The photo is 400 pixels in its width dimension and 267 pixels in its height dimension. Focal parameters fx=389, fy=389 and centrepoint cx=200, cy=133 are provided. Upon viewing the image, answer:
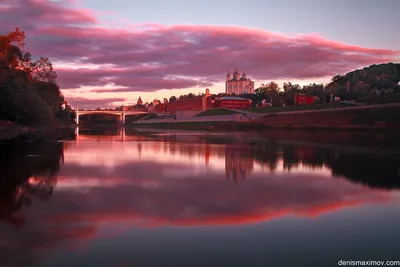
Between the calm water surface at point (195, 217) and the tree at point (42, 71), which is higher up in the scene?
the tree at point (42, 71)

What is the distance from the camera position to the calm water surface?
336 inches

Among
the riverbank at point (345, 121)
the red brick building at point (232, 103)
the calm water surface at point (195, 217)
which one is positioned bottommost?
the calm water surface at point (195, 217)

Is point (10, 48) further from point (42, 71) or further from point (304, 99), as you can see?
point (304, 99)

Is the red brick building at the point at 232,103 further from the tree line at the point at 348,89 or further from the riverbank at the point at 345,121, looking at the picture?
the riverbank at the point at 345,121

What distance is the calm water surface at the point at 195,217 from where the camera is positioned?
8.55m

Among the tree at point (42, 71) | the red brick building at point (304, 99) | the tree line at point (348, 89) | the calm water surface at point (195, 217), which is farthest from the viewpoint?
the red brick building at point (304, 99)

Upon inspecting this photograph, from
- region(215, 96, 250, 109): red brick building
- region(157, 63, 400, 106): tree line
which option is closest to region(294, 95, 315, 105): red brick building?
region(157, 63, 400, 106): tree line

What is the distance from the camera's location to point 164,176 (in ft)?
64.3

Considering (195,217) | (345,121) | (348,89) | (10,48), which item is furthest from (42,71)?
(348,89)

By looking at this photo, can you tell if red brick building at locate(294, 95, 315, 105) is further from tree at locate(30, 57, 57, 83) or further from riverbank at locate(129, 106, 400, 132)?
tree at locate(30, 57, 57, 83)

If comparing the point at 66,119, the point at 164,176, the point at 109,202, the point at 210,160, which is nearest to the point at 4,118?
the point at 210,160

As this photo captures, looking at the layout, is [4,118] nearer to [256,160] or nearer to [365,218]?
[256,160]

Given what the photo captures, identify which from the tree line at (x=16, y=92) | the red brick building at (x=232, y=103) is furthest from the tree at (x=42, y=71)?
the red brick building at (x=232, y=103)

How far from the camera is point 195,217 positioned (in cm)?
1158
